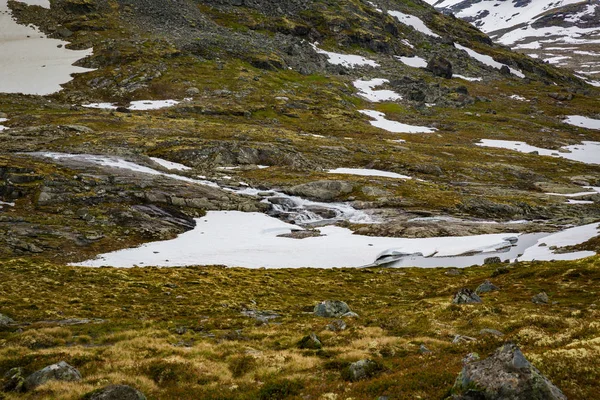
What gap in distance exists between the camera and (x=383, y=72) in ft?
573

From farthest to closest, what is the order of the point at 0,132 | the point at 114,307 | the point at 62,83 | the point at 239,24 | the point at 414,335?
the point at 239,24, the point at 62,83, the point at 0,132, the point at 114,307, the point at 414,335

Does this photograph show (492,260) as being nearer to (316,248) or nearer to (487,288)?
(487,288)

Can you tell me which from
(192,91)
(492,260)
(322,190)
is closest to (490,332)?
(492,260)

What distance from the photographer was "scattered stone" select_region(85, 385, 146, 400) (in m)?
11.5

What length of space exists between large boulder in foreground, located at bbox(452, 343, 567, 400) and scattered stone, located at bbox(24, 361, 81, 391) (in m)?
13.4

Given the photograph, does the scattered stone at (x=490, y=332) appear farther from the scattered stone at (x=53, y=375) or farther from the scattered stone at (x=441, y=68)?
the scattered stone at (x=441, y=68)

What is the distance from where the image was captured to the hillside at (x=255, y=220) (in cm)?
1603

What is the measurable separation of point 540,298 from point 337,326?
1432 centimetres

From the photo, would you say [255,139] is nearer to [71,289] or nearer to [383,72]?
[71,289]

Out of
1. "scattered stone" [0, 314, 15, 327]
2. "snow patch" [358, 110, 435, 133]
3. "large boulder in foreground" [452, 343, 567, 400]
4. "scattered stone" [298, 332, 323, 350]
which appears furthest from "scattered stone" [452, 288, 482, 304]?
"snow patch" [358, 110, 435, 133]

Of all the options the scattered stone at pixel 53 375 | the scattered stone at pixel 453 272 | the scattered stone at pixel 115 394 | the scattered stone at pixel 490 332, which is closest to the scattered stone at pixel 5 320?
the scattered stone at pixel 53 375

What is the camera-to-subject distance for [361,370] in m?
14.3

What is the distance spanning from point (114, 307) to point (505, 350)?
2371cm

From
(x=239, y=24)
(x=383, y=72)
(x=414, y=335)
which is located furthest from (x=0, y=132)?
(x=383, y=72)
